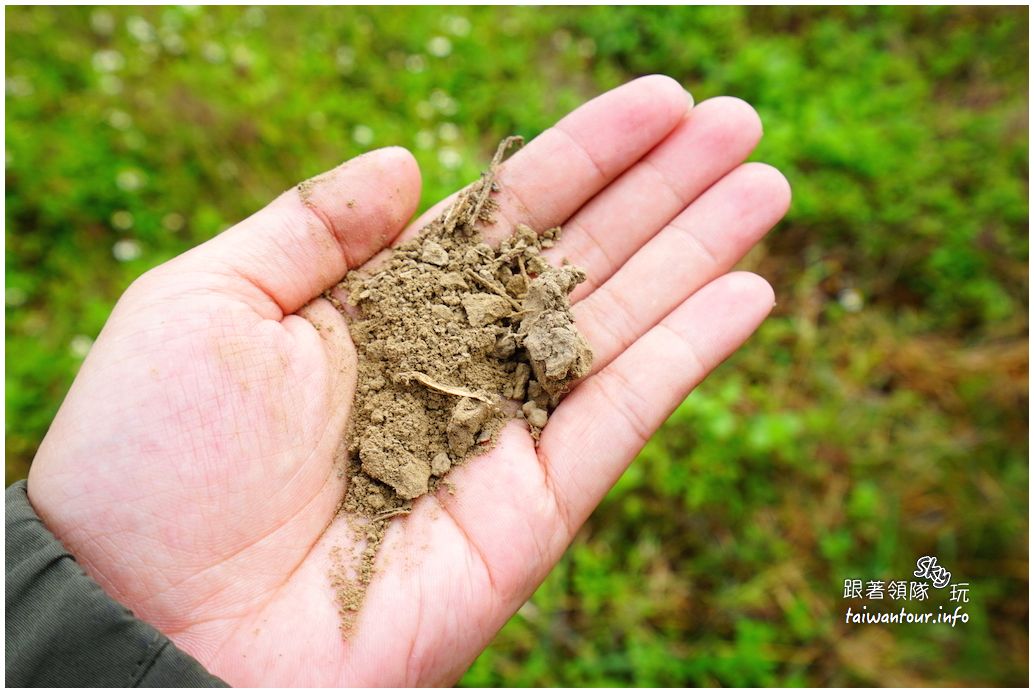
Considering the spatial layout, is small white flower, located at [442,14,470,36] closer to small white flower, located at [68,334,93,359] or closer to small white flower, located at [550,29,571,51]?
small white flower, located at [550,29,571,51]

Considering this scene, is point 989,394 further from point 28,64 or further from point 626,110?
point 28,64

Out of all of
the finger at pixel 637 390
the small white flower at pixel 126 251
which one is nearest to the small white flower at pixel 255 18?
the small white flower at pixel 126 251

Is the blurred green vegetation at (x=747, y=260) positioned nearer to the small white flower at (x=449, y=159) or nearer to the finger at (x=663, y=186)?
the small white flower at (x=449, y=159)

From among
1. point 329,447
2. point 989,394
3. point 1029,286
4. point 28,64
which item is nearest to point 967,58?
point 1029,286

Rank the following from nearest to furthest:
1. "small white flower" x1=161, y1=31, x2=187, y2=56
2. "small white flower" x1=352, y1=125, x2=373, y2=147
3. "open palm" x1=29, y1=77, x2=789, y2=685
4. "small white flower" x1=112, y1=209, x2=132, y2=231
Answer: "open palm" x1=29, y1=77, x2=789, y2=685, "small white flower" x1=112, y1=209, x2=132, y2=231, "small white flower" x1=352, y1=125, x2=373, y2=147, "small white flower" x1=161, y1=31, x2=187, y2=56

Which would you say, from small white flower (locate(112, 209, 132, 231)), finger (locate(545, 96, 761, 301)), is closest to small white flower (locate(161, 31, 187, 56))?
small white flower (locate(112, 209, 132, 231))

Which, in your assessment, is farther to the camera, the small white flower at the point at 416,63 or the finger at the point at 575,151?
the small white flower at the point at 416,63
